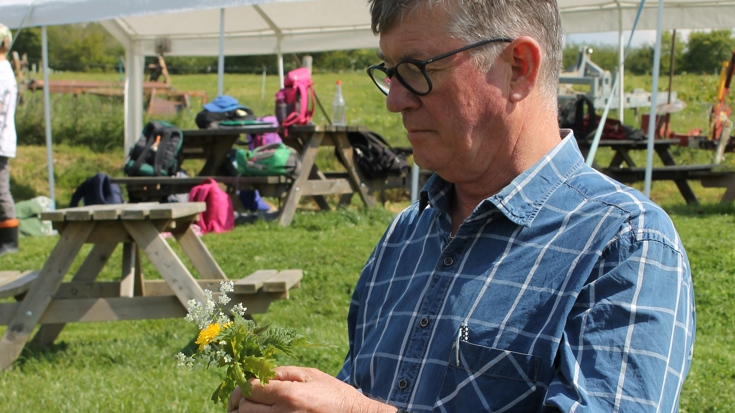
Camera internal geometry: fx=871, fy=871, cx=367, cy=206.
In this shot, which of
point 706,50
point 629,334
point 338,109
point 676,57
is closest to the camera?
point 629,334

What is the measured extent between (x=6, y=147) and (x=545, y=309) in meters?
7.53

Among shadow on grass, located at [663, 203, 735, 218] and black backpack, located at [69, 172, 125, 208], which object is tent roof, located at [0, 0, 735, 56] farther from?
shadow on grass, located at [663, 203, 735, 218]

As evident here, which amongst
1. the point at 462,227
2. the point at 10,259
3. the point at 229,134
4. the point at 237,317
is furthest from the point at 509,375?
the point at 229,134

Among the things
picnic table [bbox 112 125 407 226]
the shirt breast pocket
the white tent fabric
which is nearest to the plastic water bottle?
picnic table [bbox 112 125 407 226]

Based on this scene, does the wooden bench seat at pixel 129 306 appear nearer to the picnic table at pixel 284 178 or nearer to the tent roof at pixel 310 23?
the picnic table at pixel 284 178

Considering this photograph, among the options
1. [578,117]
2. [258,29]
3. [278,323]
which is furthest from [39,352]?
[258,29]

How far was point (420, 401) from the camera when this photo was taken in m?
1.65

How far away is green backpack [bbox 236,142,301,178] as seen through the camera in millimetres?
8797

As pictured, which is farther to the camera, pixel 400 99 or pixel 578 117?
pixel 578 117

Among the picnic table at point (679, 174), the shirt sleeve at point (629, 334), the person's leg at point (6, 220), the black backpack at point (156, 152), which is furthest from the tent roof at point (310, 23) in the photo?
the shirt sleeve at point (629, 334)

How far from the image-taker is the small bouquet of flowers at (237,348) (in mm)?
1611

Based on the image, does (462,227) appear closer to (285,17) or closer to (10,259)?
(10,259)

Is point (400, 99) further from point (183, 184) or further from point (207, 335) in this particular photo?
point (183, 184)

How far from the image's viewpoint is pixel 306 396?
1.57 m
